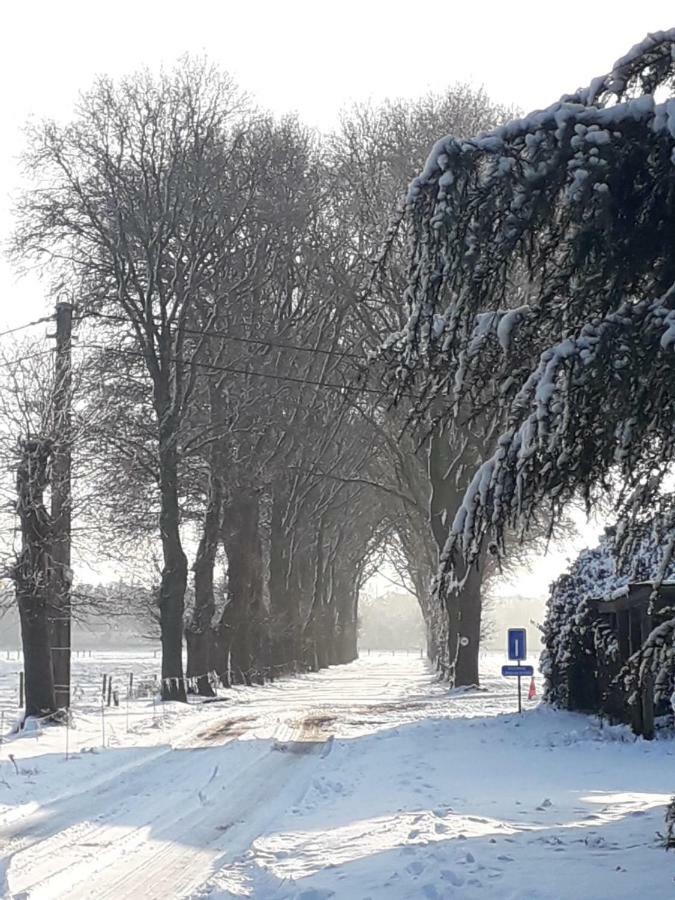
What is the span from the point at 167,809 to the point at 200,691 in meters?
20.2

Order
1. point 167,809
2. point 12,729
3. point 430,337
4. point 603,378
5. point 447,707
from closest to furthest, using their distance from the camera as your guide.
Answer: point 603,378, point 430,337, point 167,809, point 12,729, point 447,707

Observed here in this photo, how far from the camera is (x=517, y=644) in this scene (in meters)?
25.2

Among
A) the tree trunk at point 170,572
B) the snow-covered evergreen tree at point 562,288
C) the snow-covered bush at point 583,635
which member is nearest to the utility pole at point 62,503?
the tree trunk at point 170,572

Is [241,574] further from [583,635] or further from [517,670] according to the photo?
[583,635]

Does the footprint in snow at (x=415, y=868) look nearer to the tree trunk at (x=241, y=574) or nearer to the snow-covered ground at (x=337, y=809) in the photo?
the snow-covered ground at (x=337, y=809)

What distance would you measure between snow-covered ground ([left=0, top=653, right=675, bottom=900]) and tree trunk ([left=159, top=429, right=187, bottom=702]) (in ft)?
17.1

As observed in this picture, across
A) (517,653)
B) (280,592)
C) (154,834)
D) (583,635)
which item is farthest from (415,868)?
(280,592)

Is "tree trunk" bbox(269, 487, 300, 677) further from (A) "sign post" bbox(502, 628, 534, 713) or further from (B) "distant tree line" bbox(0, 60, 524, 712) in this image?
(A) "sign post" bbox(502, 628, 534, 713)

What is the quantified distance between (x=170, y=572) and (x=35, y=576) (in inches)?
319

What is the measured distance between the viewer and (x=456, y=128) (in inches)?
1189

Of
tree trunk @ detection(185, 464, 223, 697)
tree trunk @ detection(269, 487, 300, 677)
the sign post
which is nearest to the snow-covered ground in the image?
the sign post

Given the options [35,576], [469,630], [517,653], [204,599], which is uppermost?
[35,576]

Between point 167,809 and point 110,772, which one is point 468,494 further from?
point 110,772

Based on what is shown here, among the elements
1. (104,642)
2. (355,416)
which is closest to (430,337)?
(355,416)
